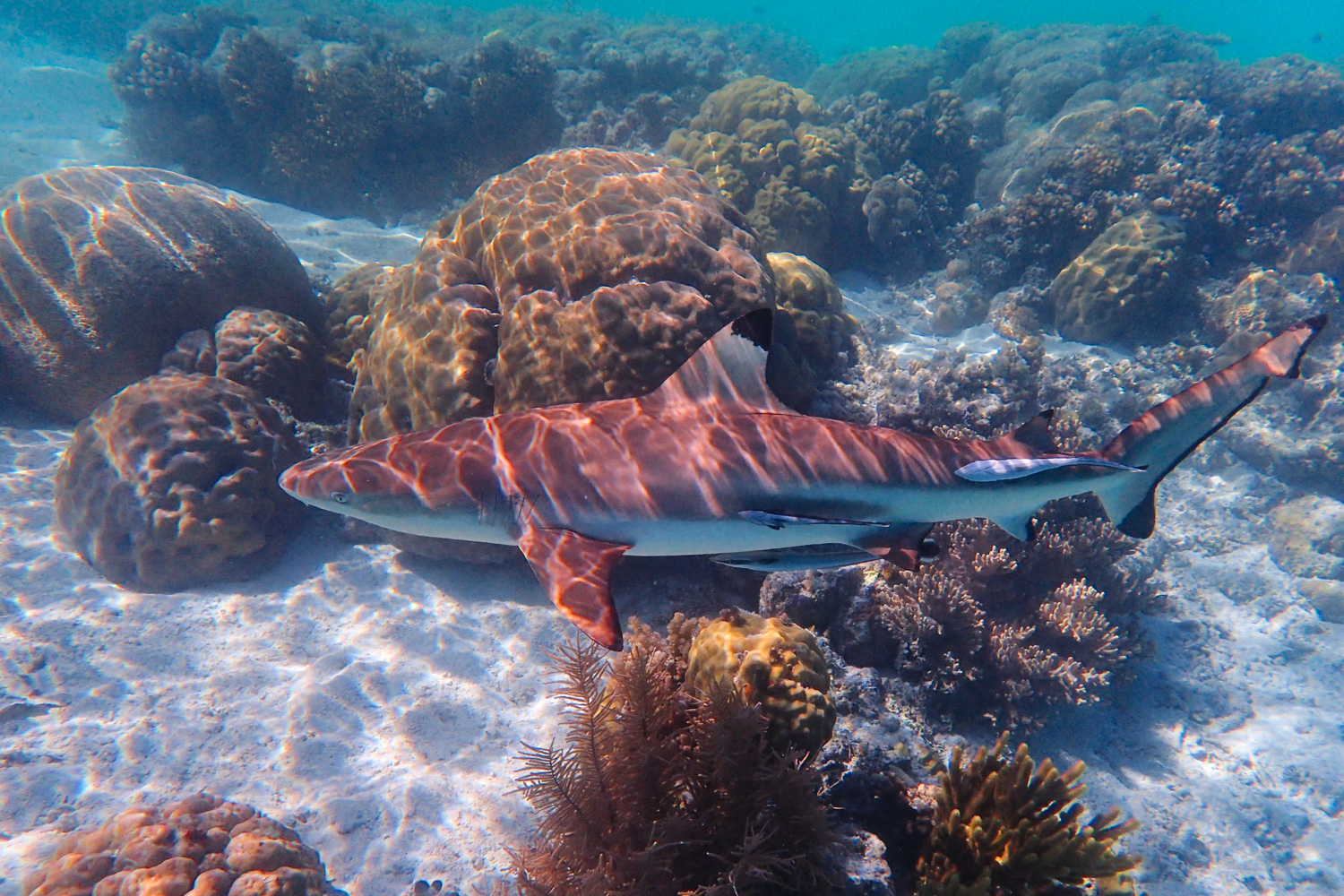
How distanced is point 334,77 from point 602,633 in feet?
57.8

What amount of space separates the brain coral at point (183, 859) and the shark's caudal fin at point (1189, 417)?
4903 mm

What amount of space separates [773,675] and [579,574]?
1391mm

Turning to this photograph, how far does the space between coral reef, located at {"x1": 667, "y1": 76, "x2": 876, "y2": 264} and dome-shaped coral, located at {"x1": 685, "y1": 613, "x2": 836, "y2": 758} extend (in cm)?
853

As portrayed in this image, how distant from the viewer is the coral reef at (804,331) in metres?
5.99

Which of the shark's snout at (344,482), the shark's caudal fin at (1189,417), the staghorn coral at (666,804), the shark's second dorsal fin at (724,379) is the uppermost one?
the shark's caudal fin at (1189,417)

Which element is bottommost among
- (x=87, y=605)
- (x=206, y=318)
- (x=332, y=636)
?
(x=87, y=605)

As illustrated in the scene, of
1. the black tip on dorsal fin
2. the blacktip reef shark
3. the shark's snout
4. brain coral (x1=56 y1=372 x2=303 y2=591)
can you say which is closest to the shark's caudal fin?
the blacktip reef shark

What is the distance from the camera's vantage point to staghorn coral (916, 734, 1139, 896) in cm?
289

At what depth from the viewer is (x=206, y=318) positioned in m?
7.15

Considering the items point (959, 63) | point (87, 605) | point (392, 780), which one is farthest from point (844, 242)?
point (959, 63)

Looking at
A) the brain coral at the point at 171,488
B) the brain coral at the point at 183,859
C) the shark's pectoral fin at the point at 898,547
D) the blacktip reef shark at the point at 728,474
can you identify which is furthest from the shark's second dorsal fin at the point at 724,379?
the brain coral at the point at 171,488

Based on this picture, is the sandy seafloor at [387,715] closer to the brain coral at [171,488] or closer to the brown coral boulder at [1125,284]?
the brain coral at [171,488]

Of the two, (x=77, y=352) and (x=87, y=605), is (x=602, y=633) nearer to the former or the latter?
(x=87, y=605)

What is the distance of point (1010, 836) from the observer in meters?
2.96
